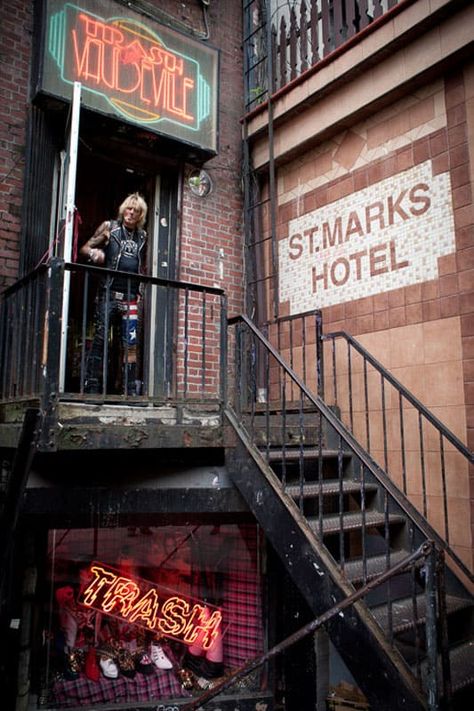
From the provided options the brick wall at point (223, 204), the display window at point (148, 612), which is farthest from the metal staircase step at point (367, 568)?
the brick wall at point (223, 204)

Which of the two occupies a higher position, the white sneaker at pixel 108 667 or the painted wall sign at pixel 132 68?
the painted wall sign at pixel 132 68

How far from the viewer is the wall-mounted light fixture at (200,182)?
20.6ft

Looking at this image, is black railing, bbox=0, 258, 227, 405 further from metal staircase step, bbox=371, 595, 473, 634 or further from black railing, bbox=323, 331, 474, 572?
metal staircase step, bbox=371, 595, 473, 634

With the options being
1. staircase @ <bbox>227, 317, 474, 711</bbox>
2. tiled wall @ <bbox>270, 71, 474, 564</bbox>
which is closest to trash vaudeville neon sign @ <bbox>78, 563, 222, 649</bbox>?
staircase @ <bbox>227, 317, 474, 711</bbox>

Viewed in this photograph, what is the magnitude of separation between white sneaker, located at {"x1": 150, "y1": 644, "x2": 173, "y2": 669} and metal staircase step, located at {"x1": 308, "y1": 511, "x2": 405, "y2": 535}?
7.47 feet

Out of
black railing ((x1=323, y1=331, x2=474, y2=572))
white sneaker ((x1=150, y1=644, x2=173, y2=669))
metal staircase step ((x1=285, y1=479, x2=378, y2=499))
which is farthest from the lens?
white sneaker ((x1=150, y1=644, x2=173, y2=669))

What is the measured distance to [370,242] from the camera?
17.4 feet

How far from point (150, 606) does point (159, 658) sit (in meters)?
0.47

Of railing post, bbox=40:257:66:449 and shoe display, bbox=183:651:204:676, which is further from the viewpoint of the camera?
shoe display, bbox=183:651:204:676

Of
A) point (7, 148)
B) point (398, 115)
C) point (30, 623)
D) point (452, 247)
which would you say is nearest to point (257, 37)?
point (398, 115)

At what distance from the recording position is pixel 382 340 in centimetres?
508

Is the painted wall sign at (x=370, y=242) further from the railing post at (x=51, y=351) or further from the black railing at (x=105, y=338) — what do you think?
the railing post at (x=51, y=351)

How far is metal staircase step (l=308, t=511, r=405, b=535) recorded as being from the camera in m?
3.78

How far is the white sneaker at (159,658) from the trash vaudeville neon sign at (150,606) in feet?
0.44
